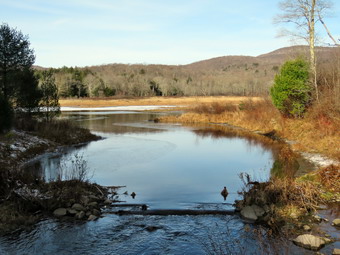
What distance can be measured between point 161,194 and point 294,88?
17400 mm

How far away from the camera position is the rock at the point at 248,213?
997cm

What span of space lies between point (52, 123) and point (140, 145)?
7614mm

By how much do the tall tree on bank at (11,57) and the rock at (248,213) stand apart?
1873 cm

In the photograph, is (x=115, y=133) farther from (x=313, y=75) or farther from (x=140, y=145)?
(x=313, y=75)

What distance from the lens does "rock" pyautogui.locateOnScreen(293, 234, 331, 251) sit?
793 cm

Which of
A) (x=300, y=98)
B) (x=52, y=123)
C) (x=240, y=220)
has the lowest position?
(x=240, y=220)

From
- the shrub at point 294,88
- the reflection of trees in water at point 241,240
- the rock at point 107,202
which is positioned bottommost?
the reflection of trees in water at point 241,240

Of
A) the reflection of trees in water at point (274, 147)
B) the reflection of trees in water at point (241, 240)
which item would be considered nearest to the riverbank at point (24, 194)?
the reflection of trees in water at point (241, 240)

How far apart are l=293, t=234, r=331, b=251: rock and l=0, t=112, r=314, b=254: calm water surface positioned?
0.35m

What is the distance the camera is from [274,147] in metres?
23.1

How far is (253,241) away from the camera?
845cm

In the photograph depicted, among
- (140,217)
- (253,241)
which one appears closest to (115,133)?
(140,217)

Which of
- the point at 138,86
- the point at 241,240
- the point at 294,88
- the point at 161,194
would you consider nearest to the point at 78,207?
the point at 161,194

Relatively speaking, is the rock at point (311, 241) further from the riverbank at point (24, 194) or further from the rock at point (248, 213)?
the riverbank at point (24, 194)
